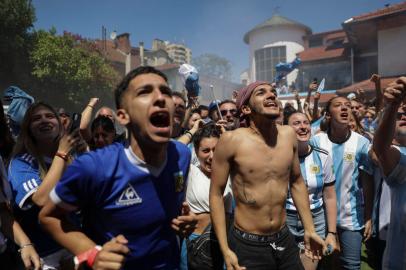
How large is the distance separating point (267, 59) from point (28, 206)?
3710 centimetres

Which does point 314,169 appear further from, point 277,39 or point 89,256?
point 277,39

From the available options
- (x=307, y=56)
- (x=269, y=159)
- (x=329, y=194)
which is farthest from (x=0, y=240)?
(x=307, y=56)

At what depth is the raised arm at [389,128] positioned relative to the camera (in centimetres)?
238

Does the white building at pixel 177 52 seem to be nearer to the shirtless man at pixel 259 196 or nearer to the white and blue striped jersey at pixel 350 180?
the white and blue striped jersey at pixel 350 180

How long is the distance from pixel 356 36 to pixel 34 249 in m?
24.3

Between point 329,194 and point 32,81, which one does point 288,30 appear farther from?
point 329,194

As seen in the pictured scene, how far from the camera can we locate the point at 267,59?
37.7 metres

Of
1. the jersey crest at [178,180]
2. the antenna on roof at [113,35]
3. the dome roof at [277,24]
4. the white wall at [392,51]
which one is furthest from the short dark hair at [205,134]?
the antenna on roof at [113,35]

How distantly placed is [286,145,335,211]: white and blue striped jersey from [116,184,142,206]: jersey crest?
2422mm

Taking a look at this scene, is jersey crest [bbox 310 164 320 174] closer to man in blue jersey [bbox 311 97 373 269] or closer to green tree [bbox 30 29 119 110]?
man in blue jersey [bbox 311 97 373 269]

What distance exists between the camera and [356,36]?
22672mm

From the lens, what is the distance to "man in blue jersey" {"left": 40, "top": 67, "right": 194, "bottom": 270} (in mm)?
1953

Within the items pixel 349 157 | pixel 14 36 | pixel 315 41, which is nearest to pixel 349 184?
pixel 349 157

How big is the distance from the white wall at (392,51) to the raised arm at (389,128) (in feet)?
63.2
